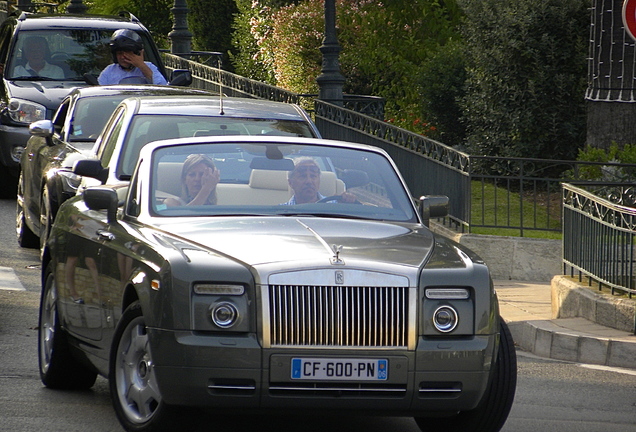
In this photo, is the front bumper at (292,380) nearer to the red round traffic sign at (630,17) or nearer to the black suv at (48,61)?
the red round traffic sign at (630,17)

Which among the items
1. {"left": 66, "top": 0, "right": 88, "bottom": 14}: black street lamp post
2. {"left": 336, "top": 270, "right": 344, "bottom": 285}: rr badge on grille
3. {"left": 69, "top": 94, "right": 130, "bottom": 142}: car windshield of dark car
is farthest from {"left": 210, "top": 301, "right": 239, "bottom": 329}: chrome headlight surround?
{"left": 66, "top": 0, "right": 88, "bottom": 14}: black street lamp post

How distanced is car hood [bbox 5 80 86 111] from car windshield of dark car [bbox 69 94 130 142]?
3.37m

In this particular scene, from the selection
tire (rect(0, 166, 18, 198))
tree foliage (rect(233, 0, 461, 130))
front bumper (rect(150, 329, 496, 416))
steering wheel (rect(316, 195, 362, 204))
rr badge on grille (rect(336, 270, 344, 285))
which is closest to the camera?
front bumper (rect(150, 329, 496, 416))

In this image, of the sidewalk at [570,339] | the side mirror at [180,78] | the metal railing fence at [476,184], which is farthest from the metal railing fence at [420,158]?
the sidewalk at [570,339]

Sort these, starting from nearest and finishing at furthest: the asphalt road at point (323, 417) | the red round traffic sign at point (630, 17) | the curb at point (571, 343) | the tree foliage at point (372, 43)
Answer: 1. the asphalt road at point (323, 417)
2. the curb at point (571, 343)
3. the red round traffic sign at point (630, 17)
4. the tree foliage at point (372, 43)

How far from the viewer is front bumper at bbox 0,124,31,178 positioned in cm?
1619

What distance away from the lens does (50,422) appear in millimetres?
6902

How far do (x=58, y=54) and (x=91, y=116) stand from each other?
4.44m

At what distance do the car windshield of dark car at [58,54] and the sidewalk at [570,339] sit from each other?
7416 millimetres

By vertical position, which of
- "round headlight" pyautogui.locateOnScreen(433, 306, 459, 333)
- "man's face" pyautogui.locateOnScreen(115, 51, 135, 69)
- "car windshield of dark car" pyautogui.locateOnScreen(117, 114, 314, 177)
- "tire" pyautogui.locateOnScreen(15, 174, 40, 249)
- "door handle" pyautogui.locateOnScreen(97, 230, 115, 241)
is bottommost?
"tire" pyautogui.locateOnScreen(15, 174, 40, 249)

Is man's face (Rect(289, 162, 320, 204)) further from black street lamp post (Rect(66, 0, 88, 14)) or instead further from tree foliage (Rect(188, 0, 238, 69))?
tree foliage (Rect(188, 0, 238, 69))

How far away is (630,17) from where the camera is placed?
32.4 ft

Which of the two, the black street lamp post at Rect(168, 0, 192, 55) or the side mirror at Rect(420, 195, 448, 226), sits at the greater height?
the black street lamp post at Rect(168, 0, 192, 55)

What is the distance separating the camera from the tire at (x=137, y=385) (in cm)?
615
